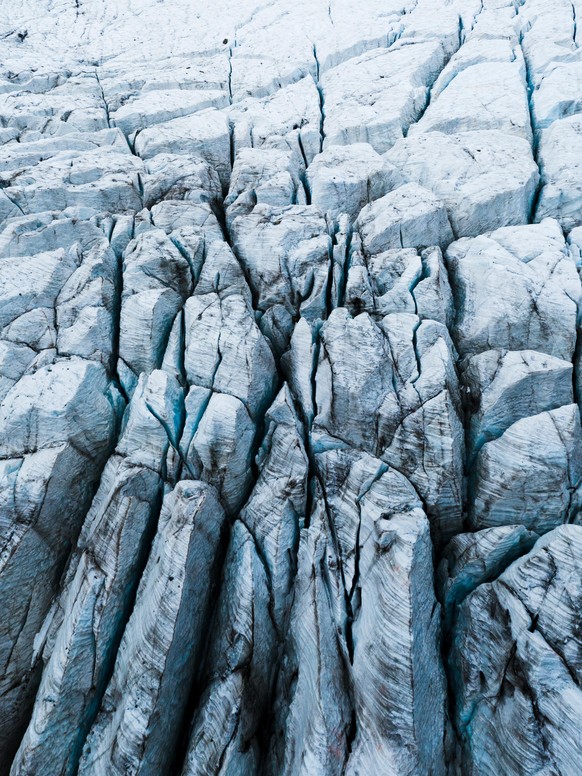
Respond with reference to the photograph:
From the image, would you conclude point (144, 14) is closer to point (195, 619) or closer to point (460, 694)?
point (195, 619)

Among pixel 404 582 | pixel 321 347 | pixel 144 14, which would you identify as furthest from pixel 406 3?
pixel 404 582

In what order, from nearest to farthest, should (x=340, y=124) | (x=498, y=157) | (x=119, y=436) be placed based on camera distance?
(x=119, y=436), (x=498, y=157), (x=340, y=124)

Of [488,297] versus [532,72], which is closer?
[488,297]

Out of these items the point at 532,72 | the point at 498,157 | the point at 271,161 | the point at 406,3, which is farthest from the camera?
the point at 406,3

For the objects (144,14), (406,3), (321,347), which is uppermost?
(144,14)

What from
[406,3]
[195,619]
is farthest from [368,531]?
[406,3]

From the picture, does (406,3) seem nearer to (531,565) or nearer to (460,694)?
(531,565)

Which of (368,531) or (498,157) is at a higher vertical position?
(498,157)
